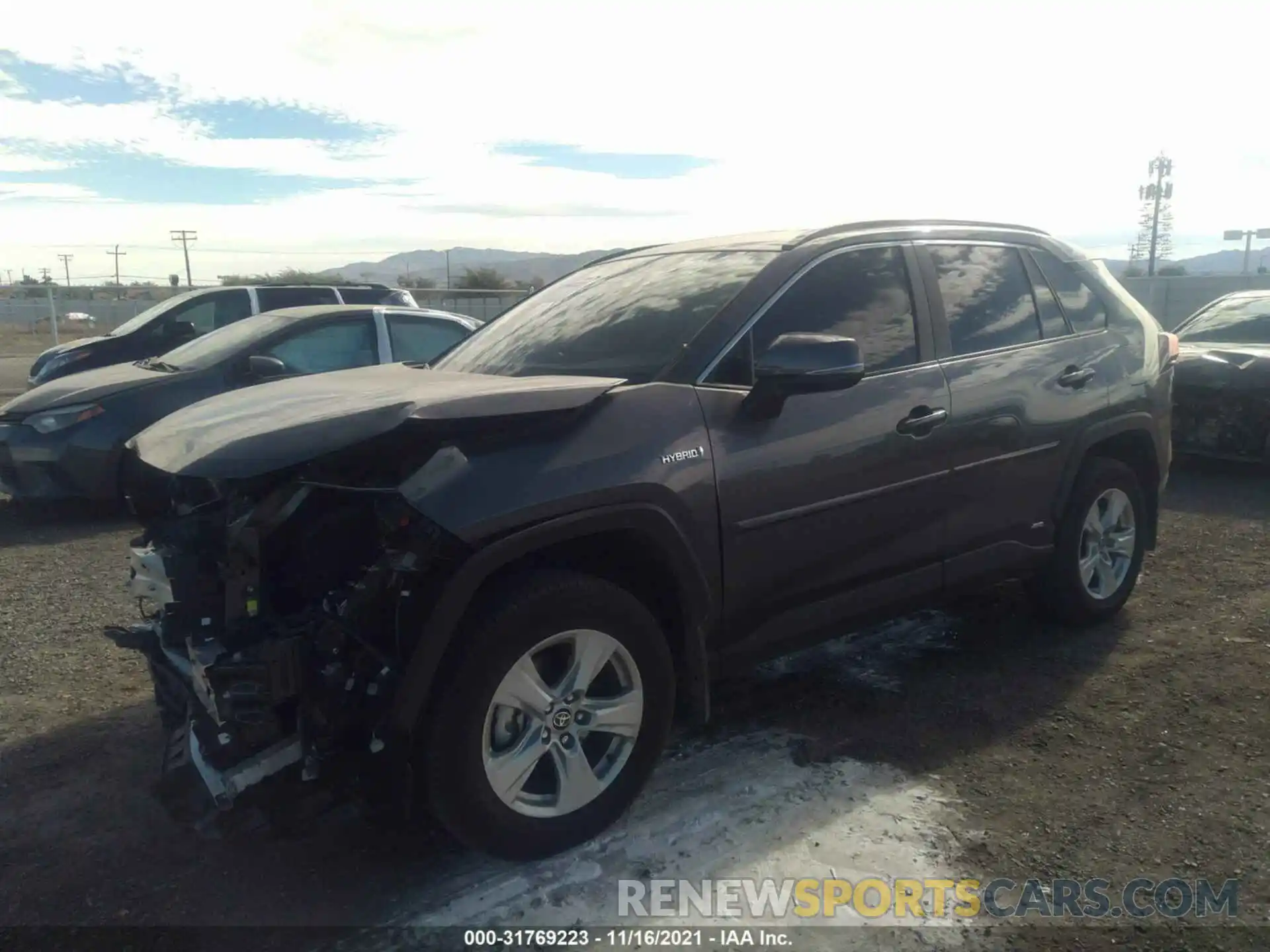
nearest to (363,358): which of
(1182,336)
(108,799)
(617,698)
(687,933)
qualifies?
(108,799)

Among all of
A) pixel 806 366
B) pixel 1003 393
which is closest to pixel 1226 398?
pixel 1003 393

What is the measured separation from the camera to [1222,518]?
707 centimetres

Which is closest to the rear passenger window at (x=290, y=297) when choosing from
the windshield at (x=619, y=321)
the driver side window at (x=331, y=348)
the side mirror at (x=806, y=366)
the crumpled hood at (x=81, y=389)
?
the driver side window at (x=331, y=348)

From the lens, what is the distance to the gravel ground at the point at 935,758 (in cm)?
293

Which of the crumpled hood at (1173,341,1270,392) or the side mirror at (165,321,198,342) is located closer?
the crumpled hood at (1173,341,1270,392)

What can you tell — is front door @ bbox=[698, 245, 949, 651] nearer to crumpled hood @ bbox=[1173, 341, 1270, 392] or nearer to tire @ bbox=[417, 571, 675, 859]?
tire @ bbox=[417, 571, 675, 859]

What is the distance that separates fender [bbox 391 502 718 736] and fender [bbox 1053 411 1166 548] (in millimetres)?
2064

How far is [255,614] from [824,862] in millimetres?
1794

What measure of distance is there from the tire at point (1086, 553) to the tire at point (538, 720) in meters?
2.35

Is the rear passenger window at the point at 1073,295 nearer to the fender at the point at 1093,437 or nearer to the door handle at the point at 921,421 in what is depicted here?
the fender at the point at 1093,437

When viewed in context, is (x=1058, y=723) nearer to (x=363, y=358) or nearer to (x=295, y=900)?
(x=295, y=900)

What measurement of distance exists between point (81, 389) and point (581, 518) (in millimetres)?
5687

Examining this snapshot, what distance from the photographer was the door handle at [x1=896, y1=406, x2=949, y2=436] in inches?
151

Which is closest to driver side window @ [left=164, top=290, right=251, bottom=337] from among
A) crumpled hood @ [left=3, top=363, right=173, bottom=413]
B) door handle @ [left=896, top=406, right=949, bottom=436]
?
crumpled hood @ [left=3, top=363, right=173, bottom=413]
